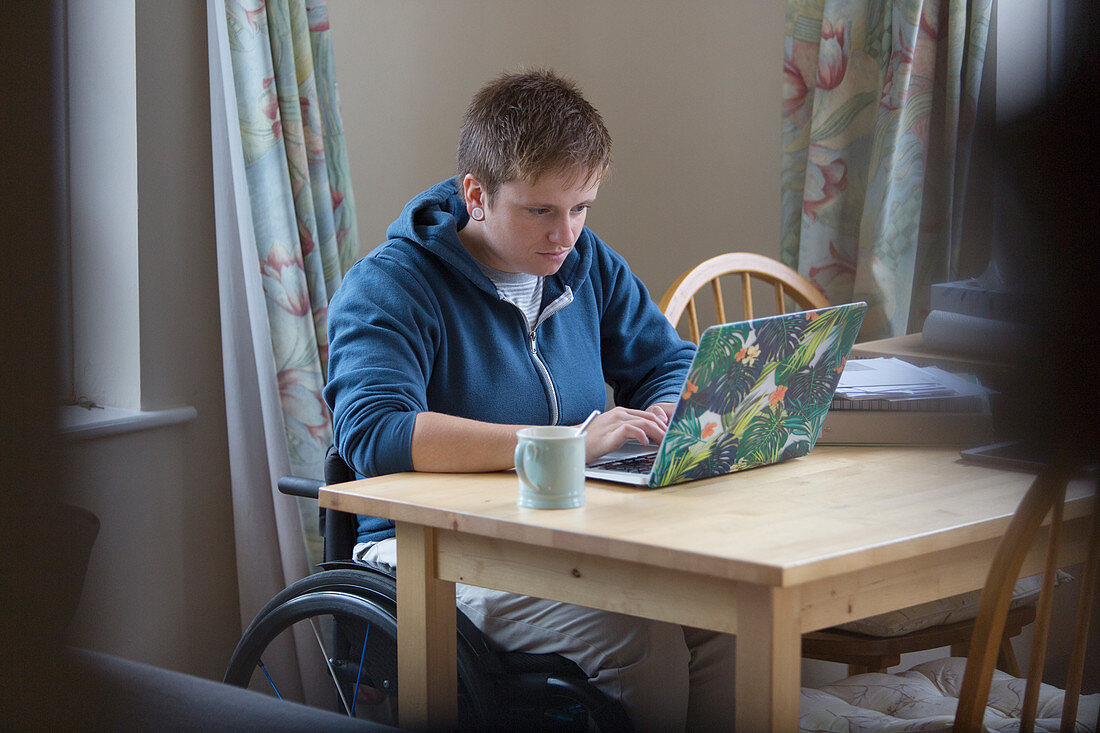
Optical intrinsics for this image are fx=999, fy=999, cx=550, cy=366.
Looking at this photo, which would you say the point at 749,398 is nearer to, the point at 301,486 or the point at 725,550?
the point at 725,550

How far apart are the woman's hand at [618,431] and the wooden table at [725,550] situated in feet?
0.20

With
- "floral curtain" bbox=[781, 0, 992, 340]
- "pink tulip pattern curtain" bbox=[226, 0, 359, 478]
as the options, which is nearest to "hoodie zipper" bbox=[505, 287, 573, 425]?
"pink tulip pattern curtain" bbox=[226, 0, 359, 478]

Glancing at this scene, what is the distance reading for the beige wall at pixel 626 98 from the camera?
2.11m

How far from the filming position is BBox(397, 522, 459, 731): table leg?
952 mm

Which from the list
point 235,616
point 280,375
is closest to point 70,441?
point 280,375

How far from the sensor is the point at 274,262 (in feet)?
5.61

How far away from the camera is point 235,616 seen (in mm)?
1802

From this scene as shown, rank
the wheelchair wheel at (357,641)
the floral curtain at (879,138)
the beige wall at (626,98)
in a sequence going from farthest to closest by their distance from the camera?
the beige wall at (626,98) < the floral curtain at (879,138) < the wheelchair wheel at (357,641)

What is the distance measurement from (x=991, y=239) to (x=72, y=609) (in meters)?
0.21

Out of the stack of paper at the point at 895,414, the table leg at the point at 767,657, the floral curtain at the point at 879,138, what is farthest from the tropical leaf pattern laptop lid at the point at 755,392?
the floral curtain at the point at 879,138

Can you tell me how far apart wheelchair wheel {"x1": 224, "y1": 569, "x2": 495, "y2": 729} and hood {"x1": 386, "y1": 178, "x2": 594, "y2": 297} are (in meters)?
0.42

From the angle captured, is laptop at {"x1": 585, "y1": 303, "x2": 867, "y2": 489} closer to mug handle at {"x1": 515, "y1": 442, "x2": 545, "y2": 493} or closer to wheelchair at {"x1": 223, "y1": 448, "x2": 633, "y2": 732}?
mug handle at {"x1": 515, "y1": 442, "x2": 545, "y2": 493}

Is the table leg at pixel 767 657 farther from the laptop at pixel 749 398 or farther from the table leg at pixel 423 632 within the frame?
the table leg at pixel 423 632

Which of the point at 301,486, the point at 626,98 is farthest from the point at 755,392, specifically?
the point at 626,98
